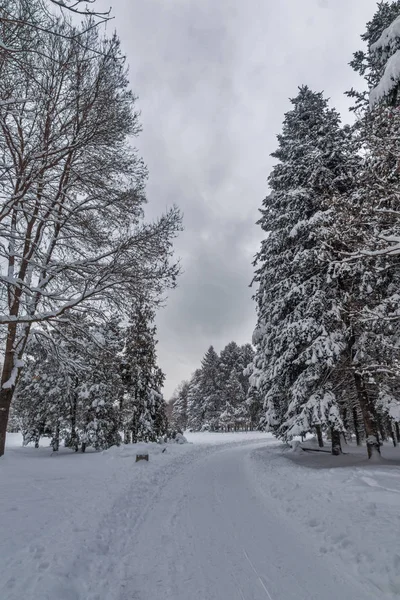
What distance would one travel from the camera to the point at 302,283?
40.6ft

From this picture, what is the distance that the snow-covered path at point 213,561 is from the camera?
340 centimetres

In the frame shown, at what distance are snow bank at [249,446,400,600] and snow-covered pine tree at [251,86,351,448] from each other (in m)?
2.98

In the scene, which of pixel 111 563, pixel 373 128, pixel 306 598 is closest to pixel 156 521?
pixel 111 563

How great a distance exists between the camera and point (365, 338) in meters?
10.6

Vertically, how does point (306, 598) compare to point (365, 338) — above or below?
below

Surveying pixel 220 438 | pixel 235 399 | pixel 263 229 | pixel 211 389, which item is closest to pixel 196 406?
pixel 211 389

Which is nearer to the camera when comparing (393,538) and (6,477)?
(393,538)

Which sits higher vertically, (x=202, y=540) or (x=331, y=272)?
(x=331, y=272)

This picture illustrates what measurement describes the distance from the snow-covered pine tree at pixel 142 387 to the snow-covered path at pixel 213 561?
15989mm

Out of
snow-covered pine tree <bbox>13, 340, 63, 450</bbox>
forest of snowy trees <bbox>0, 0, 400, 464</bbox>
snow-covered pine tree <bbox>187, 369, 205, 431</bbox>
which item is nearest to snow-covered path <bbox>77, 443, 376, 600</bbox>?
forest of snowy trees <bbox>0, 0, 400, 464</bbox>

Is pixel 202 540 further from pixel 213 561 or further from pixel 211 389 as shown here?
pixel 211 389

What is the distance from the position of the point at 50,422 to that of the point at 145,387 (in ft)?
26.8

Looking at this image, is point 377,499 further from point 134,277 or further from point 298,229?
point 298,229

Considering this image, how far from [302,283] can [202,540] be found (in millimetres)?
9711
